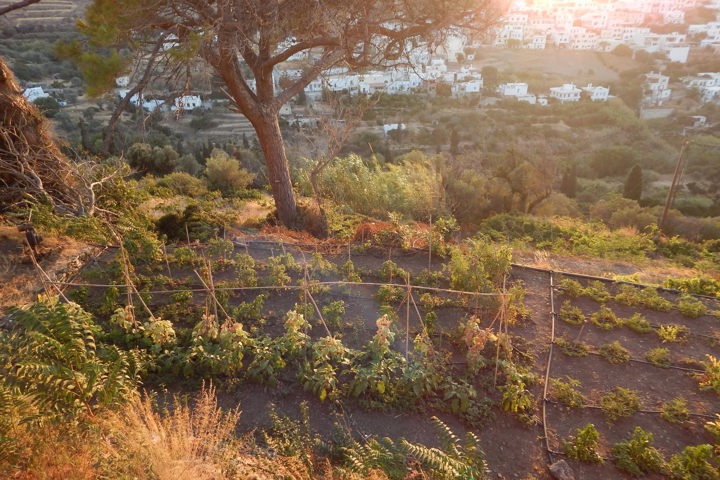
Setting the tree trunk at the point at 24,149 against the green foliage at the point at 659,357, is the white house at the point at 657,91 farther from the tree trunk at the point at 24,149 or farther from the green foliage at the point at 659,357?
the tree trunk at the point at 24,149

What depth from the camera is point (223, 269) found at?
5379 mm

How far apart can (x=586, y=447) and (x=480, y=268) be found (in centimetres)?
214

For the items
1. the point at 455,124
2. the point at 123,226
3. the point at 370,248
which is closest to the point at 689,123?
the point at 455,124

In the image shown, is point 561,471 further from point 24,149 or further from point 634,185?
point 634,185

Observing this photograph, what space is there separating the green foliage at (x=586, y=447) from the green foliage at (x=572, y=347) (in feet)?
3.90

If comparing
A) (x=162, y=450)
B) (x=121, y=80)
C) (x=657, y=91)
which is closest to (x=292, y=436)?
(x=162, y=450)

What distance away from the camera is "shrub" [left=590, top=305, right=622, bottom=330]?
461cm

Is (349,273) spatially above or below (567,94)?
below

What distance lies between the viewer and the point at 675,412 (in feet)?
11.5

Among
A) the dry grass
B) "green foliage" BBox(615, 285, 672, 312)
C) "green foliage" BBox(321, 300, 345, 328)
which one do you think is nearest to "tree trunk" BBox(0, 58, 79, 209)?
"green foliage" BBox(321, 300, 345, 328)

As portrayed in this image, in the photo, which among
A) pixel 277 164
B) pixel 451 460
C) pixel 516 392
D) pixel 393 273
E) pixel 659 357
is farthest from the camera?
pixel 277 164

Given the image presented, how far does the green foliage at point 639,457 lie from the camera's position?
2.99 m

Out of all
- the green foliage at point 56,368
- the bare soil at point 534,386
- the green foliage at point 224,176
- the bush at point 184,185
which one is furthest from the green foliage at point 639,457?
the green foliage at point 224,176

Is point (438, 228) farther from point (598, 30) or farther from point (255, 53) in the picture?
point (598, 30)
